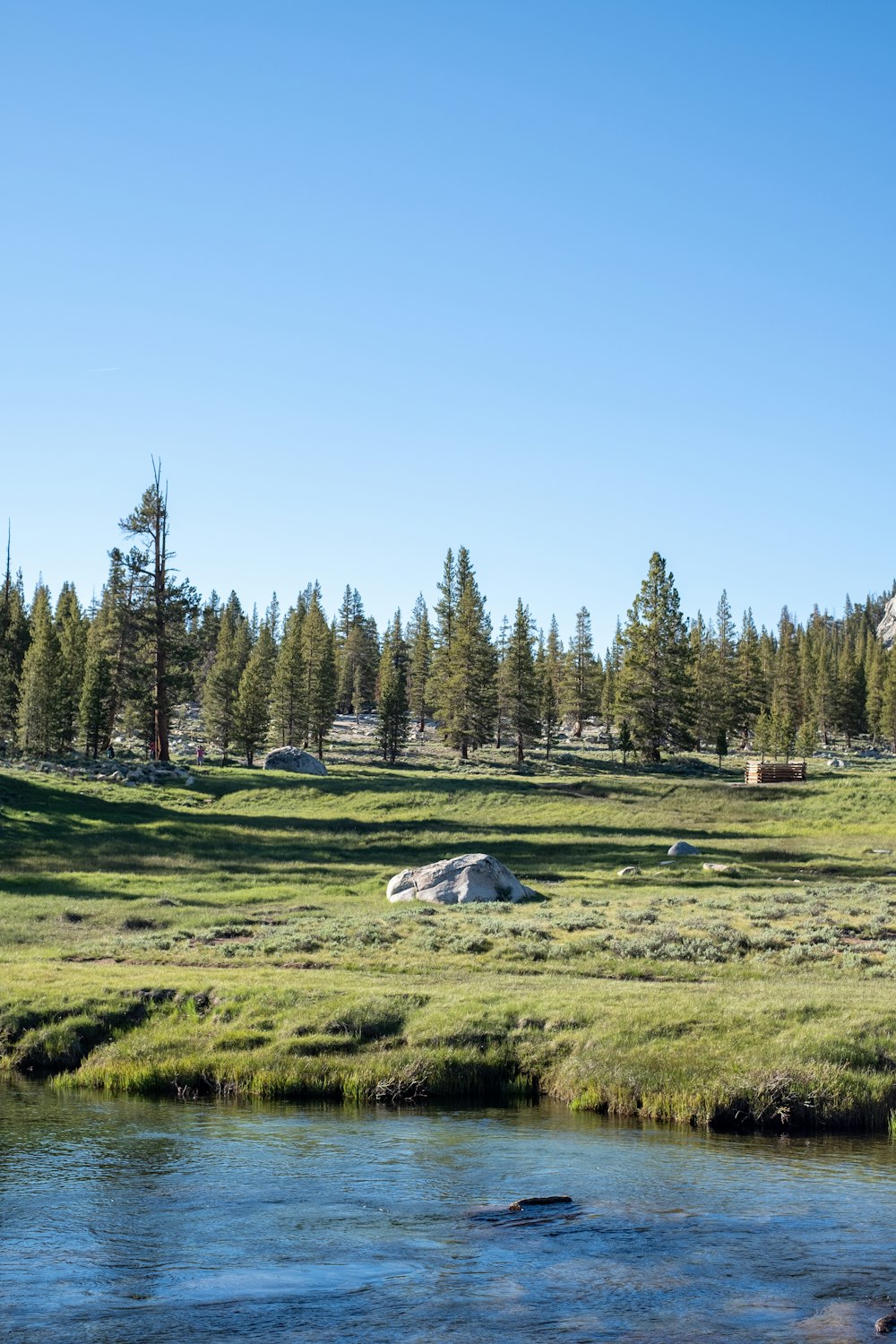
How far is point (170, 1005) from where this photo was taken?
2170 cm

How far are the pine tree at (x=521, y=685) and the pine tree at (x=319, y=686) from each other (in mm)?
18079

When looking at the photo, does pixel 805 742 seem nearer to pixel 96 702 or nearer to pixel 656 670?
pixel 656 670

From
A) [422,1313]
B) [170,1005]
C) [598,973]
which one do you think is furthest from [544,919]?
[422,1313]

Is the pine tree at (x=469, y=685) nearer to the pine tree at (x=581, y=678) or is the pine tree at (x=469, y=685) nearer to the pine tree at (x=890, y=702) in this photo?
the pine tree at (x=581, y=678)

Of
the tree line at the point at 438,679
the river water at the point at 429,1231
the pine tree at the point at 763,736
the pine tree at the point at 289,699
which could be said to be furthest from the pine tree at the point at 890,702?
the river water at the point at 429,1231

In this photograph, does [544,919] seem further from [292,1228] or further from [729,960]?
[292,1228]

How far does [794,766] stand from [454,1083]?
5818 cm

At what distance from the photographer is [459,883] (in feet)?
121

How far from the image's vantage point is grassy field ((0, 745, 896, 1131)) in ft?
59.9

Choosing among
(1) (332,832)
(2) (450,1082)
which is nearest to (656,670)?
(1) (332,832)

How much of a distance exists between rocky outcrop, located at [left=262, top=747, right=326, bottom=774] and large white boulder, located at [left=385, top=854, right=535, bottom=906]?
44.2 meters

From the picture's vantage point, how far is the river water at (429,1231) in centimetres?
953

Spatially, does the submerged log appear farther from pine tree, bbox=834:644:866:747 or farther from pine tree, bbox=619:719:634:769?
pine tree, bbox=834:644:866:747

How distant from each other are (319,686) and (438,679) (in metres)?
17.5
